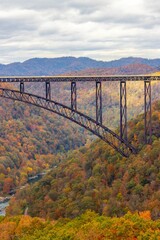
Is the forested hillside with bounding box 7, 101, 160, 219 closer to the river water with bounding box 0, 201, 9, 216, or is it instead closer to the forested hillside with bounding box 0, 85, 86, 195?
the river water with bounding box 0, 201, 9, 216

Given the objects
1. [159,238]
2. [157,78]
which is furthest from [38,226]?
[157,78]

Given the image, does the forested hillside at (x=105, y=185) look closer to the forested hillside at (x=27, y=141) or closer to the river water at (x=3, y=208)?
the river water at (x=3, y=208)

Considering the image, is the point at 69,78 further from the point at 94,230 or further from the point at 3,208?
the point at 3,208

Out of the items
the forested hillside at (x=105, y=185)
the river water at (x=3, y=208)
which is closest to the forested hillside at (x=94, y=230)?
the forested hillside at (x=105, y=185)

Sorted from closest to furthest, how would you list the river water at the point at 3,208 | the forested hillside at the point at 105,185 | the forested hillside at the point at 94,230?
the forested hillside at the point at 94,230 → the forested hillside at the point at 105,185 → the river water at the point at 3,208

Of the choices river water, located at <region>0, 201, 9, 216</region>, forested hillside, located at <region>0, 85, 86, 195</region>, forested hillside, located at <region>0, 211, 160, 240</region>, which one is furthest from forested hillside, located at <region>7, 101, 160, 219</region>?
forested hillside, located at <region>0, 85, 86, 195</region>

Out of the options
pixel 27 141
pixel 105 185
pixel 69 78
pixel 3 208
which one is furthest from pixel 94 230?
pixel 27 141

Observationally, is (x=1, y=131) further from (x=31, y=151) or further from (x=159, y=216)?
(x=159, y=216)

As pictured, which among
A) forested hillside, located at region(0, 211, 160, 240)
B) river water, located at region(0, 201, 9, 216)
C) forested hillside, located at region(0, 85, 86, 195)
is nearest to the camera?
forested hillside, located at region(0, 211, 160, 240)
